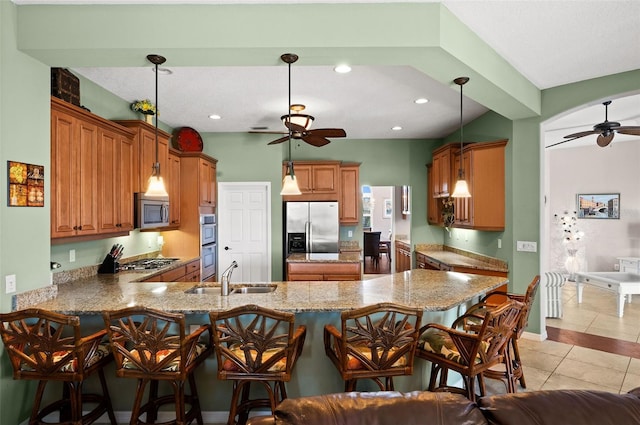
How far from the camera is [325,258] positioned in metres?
5.08

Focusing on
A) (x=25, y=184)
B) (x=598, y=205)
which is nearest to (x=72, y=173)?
(x=25, y=184)

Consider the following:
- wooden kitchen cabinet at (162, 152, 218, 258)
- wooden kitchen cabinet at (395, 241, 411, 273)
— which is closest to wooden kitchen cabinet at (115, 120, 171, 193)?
wooden kitchen cabinet at (162, 152, 218, 258)

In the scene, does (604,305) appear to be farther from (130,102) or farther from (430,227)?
(130,102)

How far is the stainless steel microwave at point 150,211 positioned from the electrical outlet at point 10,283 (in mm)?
1451

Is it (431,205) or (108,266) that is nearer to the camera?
(108,266)

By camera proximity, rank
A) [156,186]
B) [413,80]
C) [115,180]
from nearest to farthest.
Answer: [156,186] → [115,180] → [413,80]

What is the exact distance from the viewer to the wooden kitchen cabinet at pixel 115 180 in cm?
320

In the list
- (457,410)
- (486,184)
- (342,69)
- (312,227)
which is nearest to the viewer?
(457,410)

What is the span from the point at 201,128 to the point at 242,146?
70 centimetres

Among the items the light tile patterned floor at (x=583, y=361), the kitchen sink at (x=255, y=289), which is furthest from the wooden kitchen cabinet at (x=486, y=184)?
the kitchen sink at (x=255, y=289)

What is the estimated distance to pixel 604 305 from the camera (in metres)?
5.46

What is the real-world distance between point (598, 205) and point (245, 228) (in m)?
6.87

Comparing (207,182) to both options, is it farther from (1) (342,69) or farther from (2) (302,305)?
(2) (302,305)

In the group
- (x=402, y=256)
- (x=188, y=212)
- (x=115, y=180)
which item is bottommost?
(x=402, y=256)
